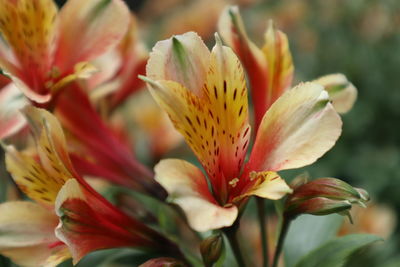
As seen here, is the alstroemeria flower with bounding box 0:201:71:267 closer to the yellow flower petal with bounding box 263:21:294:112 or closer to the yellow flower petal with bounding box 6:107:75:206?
the yellow flower petal with bounding box 6:107:75:206

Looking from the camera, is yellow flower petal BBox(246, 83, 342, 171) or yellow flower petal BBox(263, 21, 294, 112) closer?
yellow flower petal BBox(246, 83, 342, 171)

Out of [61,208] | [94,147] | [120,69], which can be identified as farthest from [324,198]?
[120,69]

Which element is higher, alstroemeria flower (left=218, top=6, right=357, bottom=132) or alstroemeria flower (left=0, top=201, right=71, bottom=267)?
alstroemeria flower (left=218, top=6, right=357, bottom=132)

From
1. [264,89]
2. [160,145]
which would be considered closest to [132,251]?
[264,89]

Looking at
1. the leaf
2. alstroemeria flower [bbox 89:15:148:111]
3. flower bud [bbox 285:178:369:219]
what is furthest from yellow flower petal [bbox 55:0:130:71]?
the leaf

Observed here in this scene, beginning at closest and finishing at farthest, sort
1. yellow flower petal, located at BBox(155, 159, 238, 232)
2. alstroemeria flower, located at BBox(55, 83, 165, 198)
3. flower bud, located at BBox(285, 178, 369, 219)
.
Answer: yellow flower petal, located at BBox(155, 159, 238, 232), flower bud, located at BBox(285, 178, 369, 219), alstroemeria flower, located at BBox(55, 83, 165, 198)

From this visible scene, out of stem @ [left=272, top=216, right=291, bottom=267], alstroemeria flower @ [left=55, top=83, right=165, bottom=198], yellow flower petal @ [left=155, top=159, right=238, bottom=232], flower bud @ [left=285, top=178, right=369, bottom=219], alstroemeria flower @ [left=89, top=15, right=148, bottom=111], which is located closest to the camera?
yellow flower petal @ [left=155, top=159, right=238, bottom=232]
